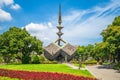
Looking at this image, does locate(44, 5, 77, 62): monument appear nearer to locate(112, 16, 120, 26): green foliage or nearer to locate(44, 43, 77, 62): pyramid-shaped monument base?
locate(44, 43, 77, 62): pyramid-shaped monument base

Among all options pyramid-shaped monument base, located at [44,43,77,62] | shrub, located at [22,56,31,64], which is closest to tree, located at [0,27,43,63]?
shrub, located at [22,56,31,64]

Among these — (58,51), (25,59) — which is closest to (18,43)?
(25,59)

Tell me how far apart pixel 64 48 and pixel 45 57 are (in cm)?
643

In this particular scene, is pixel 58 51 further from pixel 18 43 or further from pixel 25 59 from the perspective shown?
pixel 18 43

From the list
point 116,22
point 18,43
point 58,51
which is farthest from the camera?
point 58,51

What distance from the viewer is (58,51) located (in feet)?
258

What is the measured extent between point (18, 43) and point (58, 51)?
19792 mm

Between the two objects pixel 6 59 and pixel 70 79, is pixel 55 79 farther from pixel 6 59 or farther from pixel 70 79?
pixel 6 59

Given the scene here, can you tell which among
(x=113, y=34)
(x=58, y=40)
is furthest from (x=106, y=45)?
(x=58, y=40)

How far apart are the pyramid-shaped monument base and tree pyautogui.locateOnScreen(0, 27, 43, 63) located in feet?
47.6

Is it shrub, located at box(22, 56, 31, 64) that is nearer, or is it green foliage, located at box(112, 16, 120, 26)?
green foliage, located at box(112, 16, 120, 26)

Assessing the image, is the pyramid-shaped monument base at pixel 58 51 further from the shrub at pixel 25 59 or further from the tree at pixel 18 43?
the shrub at pixel 25 59

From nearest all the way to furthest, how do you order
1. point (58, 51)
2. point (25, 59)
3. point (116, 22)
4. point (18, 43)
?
point (116, 22) < point (18, 43) < point (25, 59) < point (58, 51)

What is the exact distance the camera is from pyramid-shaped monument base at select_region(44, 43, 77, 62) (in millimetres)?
78631
